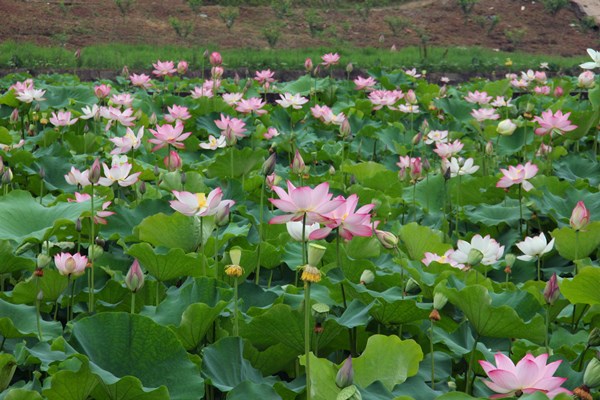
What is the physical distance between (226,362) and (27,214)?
2.39 ft

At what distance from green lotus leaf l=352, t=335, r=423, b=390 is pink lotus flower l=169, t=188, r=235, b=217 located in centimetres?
40

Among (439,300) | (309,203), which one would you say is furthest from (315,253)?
(439,300)

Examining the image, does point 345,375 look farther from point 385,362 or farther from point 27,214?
point 27,214

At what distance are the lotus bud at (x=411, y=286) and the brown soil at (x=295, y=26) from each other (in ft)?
30.6

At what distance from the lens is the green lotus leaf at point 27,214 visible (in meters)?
1.68

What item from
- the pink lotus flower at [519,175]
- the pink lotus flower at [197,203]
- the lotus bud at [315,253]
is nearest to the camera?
the lotus bud at [315,253]

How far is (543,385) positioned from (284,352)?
0.43 m

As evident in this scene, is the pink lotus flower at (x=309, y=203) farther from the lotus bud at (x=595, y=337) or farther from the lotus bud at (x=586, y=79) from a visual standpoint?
the lotus bud at (x=586, y=79)

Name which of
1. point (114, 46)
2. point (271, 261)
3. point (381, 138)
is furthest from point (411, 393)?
point (114, 46)

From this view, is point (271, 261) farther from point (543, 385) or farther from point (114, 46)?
point (114, 46)

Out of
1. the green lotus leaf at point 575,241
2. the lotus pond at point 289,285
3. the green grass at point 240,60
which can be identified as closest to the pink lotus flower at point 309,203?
the lotus pond at point 289,285

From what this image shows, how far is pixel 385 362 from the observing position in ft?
3.89

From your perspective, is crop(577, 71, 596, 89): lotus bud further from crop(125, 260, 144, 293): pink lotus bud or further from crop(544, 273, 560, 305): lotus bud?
crop(125, 260, 144, 293): pink lotus bud

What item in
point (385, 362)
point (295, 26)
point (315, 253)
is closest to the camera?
point (315, 253)
